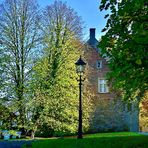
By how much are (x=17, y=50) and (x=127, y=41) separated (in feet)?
83.9

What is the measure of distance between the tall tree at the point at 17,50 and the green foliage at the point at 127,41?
76.1ft

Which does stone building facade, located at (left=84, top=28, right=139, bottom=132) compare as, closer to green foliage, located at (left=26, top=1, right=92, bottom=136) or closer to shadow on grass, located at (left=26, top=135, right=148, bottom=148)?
green foliage, located at (left=26, top=1, right=92, bottom=136)

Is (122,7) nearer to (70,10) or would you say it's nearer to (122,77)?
(122,77)

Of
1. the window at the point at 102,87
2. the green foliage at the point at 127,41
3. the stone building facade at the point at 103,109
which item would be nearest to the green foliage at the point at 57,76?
the stone building facade at the point at 103,109

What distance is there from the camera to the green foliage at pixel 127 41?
9930mm

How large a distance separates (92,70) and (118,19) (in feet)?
125

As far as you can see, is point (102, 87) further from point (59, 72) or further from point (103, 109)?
point (59, 72)

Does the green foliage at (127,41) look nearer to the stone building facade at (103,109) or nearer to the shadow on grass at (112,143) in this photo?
the shadow on grass at (112,143)

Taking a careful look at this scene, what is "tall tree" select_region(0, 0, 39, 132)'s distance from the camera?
3394cm

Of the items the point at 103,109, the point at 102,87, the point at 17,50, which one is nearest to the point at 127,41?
the point at 17,50

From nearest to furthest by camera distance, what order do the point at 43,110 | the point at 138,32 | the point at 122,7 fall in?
the point at 138,32, the point at 122,7, the point at 43,110

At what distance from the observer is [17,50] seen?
35.4m

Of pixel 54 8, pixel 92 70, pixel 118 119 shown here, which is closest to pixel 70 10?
pixel 54 8

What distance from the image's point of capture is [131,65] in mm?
10281
